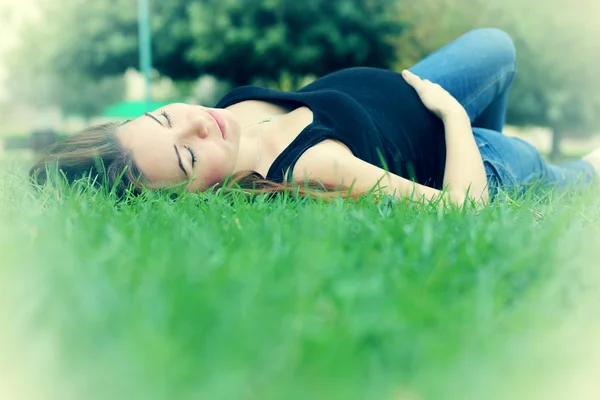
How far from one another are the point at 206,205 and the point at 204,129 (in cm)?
57

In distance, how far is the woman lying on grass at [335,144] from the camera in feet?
9.29

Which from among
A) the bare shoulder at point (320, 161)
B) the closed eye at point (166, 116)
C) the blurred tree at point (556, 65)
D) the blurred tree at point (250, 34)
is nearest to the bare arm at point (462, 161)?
the bare shoulder at point (320, 161)

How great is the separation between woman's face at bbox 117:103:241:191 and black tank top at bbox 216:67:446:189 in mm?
286

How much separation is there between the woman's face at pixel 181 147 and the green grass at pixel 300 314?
1.06 meters

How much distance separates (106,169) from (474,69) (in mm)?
2644

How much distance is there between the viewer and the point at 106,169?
2.97m

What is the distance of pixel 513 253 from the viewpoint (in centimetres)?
161

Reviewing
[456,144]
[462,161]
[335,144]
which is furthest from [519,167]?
[335,144]

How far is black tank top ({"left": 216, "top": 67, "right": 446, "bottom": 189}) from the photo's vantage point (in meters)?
3.03

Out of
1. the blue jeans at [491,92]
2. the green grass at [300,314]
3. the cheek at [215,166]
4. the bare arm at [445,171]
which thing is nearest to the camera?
the green grass at [300,314]

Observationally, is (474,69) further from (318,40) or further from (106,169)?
(318,40)

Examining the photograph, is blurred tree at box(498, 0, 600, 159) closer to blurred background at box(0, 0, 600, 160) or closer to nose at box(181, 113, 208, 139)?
blurred background at box(0, 0, 600, 160)

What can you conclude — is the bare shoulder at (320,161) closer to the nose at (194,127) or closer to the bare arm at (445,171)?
the bare arm at (445,171)

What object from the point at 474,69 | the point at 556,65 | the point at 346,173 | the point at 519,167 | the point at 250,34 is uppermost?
the point at 474,69
